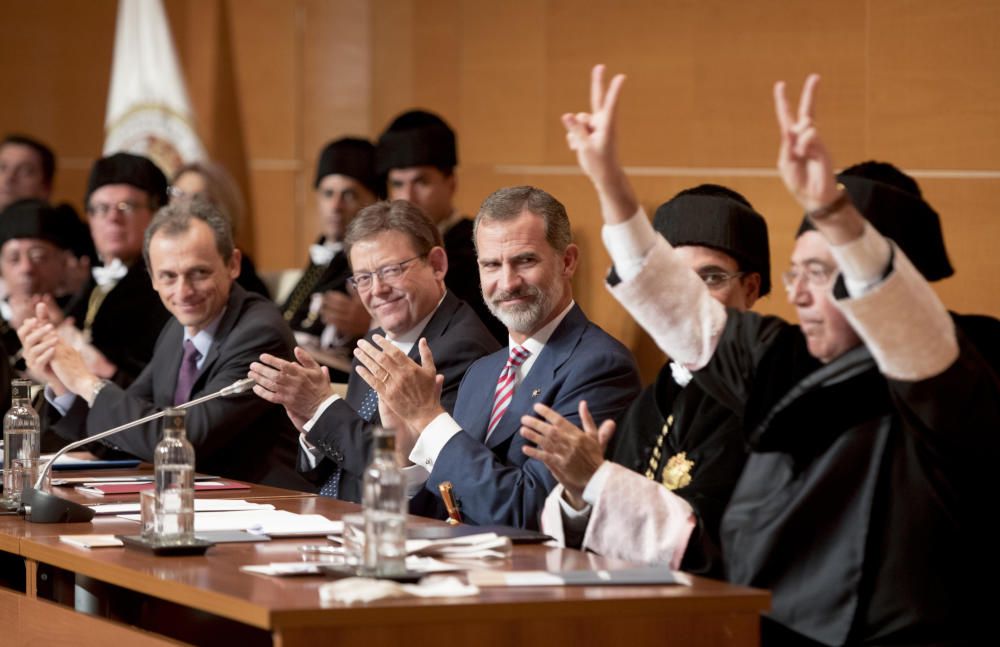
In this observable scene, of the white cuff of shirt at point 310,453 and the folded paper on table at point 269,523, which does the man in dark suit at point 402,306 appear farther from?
the folded paper on table at point 269,523

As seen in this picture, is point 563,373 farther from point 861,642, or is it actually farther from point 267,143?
point 267,143

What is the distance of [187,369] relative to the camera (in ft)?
16.6

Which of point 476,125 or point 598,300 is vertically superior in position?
point 476,125

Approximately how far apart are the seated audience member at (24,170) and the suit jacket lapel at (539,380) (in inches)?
188

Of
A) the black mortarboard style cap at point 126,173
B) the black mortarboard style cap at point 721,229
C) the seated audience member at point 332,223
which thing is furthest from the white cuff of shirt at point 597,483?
the black mortarboard style cap at point 126,173

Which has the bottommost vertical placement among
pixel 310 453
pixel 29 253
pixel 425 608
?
pixel 425 608

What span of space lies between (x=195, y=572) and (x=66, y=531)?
70cm

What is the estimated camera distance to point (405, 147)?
6312 mm

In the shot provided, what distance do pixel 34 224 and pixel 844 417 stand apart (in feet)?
15.7

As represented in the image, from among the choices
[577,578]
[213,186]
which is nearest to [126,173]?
[213,186]

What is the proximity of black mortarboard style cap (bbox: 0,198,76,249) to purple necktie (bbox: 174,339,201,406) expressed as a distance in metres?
1.93

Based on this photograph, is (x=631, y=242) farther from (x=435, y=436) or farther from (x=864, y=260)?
(x=435, y=436)

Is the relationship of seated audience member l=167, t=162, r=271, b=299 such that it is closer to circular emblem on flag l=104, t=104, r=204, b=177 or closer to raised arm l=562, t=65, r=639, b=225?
circular emblem on flag l=104, t=104, r=204, b=177

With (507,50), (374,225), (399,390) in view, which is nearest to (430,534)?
(399,390)
